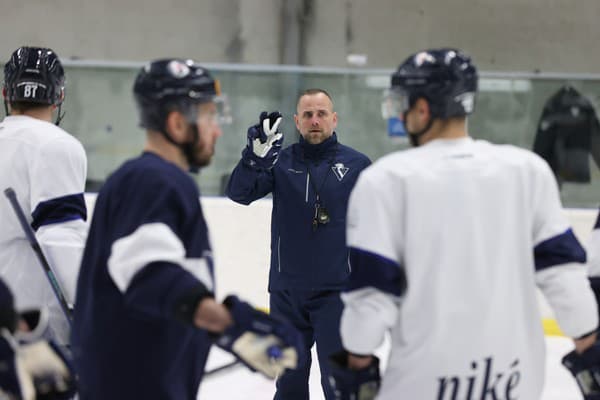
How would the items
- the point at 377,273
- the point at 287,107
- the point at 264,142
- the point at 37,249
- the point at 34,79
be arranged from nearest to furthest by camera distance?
the point at 377,273, the point at 37,249, the point at 34,79, the point at 264,142, the point at 287,107

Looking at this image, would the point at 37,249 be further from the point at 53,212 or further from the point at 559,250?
the point at 559,250

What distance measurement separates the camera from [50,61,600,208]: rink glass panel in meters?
5.65

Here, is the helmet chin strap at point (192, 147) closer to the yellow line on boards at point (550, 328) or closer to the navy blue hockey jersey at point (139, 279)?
the navy blue hockey jersey at point (139, 279)

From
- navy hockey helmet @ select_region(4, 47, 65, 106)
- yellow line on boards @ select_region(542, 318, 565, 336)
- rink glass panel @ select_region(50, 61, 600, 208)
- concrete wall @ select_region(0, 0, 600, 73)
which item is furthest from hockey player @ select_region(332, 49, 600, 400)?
concrete wall @ select_region(0, 0, 600, 73)

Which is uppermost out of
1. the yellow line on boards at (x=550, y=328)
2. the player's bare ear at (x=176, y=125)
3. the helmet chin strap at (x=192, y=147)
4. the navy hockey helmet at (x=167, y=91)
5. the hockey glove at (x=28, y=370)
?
the navy hockey helmet at (x=167, y=91)

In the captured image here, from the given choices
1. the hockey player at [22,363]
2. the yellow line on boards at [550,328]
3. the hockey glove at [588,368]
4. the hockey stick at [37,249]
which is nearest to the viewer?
the hockey player at [22,363]

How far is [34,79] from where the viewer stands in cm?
264

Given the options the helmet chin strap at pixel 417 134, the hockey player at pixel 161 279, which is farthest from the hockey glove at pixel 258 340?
the helmet chin strap at pixel 417 134

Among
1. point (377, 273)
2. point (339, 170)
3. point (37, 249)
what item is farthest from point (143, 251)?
point (339, 170)

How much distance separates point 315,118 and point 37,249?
1269 millimetres

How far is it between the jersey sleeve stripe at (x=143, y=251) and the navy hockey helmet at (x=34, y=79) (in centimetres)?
101

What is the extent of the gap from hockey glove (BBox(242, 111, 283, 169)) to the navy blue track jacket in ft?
0.20

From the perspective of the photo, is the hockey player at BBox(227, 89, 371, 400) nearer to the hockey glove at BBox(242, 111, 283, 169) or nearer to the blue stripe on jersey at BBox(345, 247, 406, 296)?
the hockey glove at BBox(242, 111, 283, 169)

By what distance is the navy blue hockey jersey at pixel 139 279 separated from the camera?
5.66ft
